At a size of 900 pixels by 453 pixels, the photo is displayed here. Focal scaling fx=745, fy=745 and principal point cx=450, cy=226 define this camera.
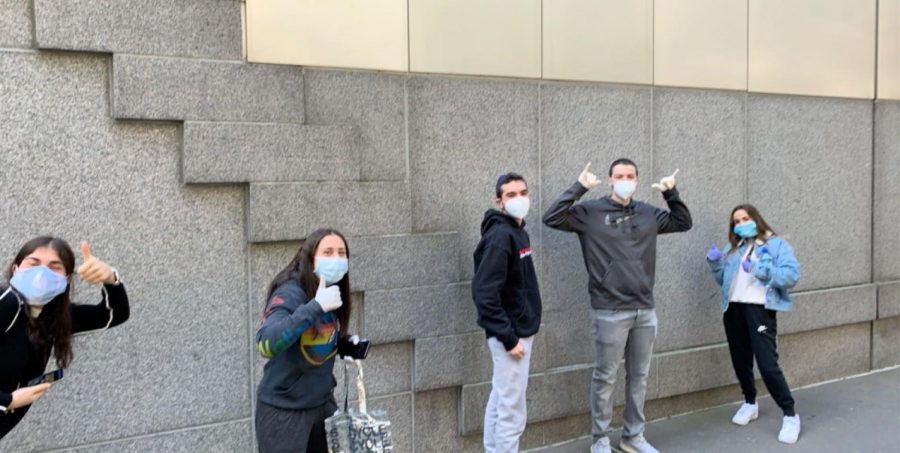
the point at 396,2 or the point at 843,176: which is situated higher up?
the point at 396,2

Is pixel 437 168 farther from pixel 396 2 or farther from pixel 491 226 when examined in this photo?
pixel 396 2

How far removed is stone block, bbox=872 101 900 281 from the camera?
7.33m

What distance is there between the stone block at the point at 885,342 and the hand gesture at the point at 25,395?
24.2 ft

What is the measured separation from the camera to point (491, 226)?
4.55 meters

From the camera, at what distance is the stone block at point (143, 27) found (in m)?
3.80

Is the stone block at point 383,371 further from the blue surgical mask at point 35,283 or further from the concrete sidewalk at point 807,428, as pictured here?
the blue surgical mask at point 35,283

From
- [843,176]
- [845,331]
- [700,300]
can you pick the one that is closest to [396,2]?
[700,300]

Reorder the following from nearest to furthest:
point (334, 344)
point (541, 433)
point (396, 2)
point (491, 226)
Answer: point (334, 344) → point (491, 226) → point (396, 2) → point (541, 433)

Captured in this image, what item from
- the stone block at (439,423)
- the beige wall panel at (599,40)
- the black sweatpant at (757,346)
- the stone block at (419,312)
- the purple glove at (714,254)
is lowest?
the stone block at (439,423)

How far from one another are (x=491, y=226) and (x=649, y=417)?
8.12ft

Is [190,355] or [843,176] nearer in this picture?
[190,355]

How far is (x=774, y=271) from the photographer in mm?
5395

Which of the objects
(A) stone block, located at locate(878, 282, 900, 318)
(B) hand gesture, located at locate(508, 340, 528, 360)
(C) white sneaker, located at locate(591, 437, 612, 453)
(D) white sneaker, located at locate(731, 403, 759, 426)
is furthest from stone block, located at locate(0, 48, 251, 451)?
(A) stone block, located at locate(878, 282, 900, 318)

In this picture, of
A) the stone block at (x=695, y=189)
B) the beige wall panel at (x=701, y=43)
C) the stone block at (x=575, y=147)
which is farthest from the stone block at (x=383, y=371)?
the beige wall panel at (x=701, y=43)
